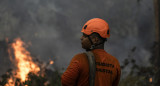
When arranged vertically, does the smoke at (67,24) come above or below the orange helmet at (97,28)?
above

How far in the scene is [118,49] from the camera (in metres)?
13.2

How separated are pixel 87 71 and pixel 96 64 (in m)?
0.14

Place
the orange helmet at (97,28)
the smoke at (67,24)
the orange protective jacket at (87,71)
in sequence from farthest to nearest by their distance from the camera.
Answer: the smoke at (67,24)
the orange helmet at (97,28)
the orange protective jacket at (87,71)

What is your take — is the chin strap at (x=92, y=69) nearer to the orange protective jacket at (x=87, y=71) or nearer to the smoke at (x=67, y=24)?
the orange protective jacket at (x=87, y=71)

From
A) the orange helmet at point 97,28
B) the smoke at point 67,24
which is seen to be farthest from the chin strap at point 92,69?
the smoke at point 67,24

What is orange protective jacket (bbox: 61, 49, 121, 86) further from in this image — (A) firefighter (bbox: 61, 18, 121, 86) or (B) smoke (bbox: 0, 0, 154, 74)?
(B) smoke (bbox: 0, 0, 154, 74)

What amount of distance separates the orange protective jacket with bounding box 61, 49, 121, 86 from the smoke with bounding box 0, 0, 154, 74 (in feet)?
22.1

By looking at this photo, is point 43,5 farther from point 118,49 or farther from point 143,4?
point 143,4

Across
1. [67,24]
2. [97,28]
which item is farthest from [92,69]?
[67,24]

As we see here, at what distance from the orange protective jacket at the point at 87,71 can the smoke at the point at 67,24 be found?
6724mm

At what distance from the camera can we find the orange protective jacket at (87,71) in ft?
7.14

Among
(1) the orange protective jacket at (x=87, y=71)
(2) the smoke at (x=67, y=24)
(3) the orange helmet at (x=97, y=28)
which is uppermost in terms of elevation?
(2) the smoke at (x=67, y=24)

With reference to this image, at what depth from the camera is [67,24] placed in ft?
38.8

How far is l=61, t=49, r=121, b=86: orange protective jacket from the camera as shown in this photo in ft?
7.14
